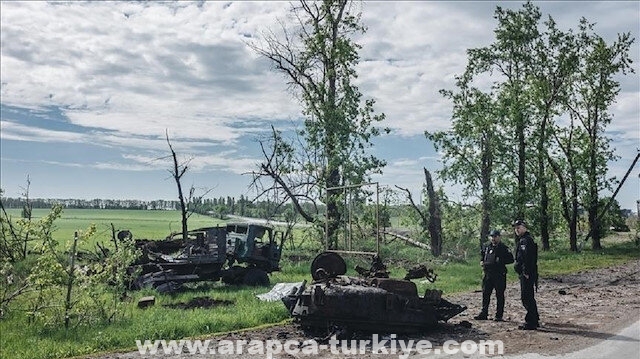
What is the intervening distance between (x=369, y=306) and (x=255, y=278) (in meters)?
9.01

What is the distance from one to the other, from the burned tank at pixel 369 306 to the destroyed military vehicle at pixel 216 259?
25.5ft

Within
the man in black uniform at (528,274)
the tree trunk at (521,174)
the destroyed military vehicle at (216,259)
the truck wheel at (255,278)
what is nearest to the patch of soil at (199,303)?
the destroyed military vehicle at (216,259)

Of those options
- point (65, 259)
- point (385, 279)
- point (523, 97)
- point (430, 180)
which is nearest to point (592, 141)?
point (523, 97)

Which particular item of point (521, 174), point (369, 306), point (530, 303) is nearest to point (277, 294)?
point (369, 306)

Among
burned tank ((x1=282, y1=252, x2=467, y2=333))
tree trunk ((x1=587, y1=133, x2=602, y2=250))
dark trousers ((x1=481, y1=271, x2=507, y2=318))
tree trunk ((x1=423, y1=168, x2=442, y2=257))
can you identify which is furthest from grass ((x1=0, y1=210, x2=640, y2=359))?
tree trunk ((x1=587, y1=133, x2=602, y2=250))

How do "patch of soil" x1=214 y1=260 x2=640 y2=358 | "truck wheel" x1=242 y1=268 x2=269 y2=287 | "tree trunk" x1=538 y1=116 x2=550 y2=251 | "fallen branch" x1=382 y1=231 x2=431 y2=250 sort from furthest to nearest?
1. "tree trunk" x1=538 y1=116 x2=550 y2=251
2. "fallen branch" x1=382 y1=231 x2=431 y2=250
3. "truck wheel" x1=242 y1=268 x2=269 y2=287
4. "patch of soil" x1=214 y1=260 x2=640 y2=358

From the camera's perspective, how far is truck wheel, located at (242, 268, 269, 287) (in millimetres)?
18750

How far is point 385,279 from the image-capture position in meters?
10.8

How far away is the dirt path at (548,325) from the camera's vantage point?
955 cm

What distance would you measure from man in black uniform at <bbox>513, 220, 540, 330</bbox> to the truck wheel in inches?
388

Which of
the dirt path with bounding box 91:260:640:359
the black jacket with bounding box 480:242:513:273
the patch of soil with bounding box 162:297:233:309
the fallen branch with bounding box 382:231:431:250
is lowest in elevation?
the patch of soil with bounding box 162:297:233:309

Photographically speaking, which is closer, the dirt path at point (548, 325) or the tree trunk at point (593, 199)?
the dirt path at point (548, 325)

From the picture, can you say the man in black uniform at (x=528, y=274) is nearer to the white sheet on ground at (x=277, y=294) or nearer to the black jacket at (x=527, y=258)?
the black jacket at (x=527, y=258)

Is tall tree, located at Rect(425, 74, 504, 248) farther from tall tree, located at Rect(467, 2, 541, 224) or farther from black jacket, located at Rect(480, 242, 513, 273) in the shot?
black jacket, located at Rect(480, 242, 513, 273)
